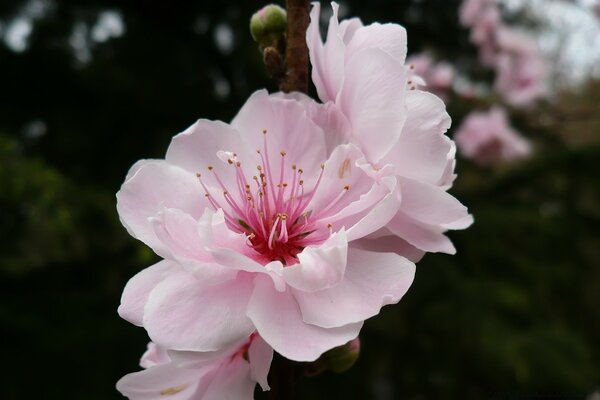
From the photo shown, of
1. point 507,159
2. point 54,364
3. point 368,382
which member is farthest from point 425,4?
point 54,364

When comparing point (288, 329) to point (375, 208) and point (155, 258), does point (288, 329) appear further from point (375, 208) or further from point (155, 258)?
point (155, 258)

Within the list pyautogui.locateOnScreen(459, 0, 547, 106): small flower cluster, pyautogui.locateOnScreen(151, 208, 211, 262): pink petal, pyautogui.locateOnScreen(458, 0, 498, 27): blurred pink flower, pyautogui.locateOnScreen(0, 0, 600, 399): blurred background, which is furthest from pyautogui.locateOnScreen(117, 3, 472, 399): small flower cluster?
pyautogui.locateOnScreen(459, 0, 547, 106): small flower cluster

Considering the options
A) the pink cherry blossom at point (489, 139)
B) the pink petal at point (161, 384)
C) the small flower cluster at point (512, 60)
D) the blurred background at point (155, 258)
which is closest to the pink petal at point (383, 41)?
the pink petal at point (161, 384)

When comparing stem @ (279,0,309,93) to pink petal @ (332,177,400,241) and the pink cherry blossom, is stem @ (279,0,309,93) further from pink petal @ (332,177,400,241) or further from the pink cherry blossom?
the pink cherry blossom

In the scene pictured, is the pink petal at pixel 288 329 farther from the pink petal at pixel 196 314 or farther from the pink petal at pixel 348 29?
the pink petal at pixel 348 29

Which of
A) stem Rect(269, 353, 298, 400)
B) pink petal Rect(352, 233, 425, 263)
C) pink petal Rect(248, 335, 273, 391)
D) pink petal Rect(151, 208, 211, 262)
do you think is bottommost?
stem Rect(269, 353, 298, 400)
